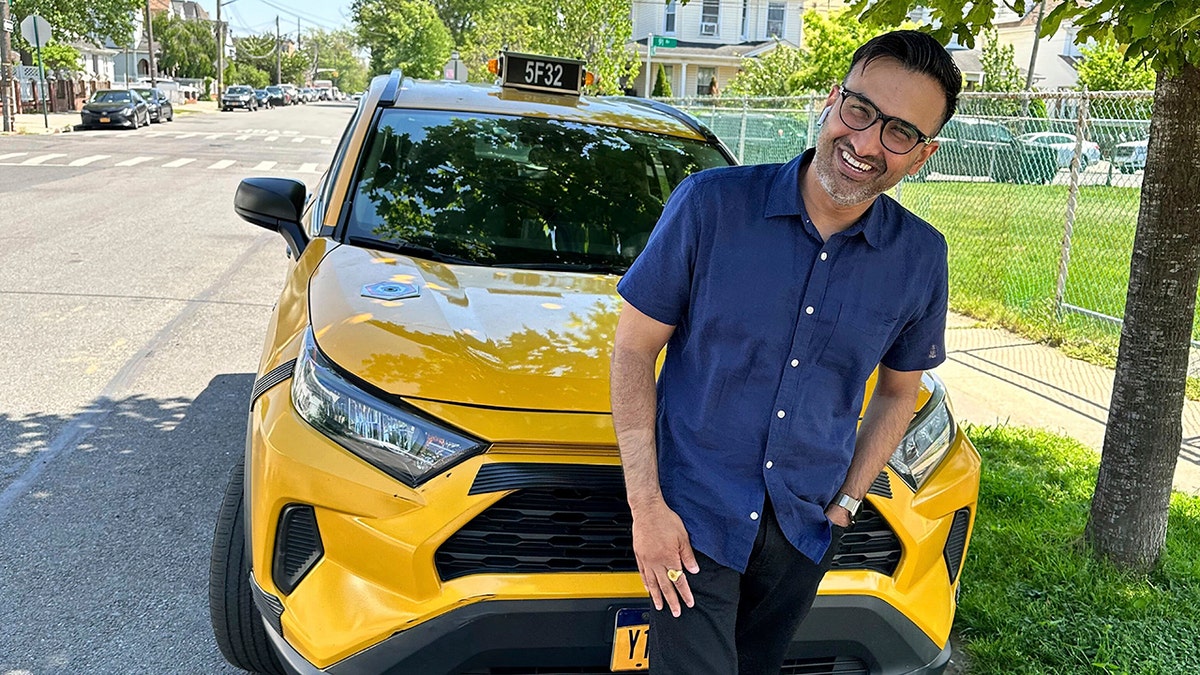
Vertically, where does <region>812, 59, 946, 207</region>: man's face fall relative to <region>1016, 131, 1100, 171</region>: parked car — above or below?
above

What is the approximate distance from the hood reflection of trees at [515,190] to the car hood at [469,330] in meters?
0.29

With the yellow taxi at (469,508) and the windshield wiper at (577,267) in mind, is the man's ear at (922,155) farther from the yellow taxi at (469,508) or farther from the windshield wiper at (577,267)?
the windshield wiper at (577,267)

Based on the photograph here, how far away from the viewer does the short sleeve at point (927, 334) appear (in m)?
2.07

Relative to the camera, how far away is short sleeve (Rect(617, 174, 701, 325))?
6.24ft

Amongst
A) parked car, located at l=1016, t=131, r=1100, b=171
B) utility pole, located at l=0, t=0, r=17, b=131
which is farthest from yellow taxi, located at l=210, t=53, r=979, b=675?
utility pole, located at l=0, t=0, r=17, b=131

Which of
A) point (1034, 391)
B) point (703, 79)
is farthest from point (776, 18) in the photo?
point (1034, 391)

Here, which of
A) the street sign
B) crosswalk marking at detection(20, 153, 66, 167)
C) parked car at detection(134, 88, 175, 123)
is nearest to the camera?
crosswalk marking at detection(20, 153, 66, 167)

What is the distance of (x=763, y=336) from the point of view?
192 centimetres

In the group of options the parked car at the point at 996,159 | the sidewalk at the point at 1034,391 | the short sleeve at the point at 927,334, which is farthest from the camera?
the parked car at the point at 996,159

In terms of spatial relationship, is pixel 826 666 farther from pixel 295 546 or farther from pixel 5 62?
pixel 5 62

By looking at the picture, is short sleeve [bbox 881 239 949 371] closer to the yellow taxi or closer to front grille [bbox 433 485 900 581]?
the yellow taxi

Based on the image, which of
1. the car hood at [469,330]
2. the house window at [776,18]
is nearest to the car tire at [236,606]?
the car hood at [469,330]

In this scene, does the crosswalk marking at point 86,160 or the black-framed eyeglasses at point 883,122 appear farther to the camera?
the crosswalk marking at point 86,160

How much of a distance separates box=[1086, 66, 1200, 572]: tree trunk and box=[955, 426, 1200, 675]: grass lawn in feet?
0.54
